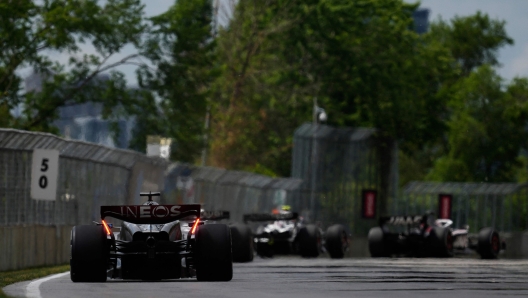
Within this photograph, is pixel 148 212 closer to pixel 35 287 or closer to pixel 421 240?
pixel 35 287

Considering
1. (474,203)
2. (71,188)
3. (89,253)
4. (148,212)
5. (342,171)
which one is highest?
(342,171)

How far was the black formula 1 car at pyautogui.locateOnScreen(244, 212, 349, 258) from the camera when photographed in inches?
1423

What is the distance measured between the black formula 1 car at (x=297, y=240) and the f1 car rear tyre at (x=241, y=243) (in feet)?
13.6

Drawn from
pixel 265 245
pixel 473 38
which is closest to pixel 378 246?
pixel 265 245

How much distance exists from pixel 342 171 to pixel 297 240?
88.8ft

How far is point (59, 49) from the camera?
49.1 m

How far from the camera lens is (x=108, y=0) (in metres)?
51.5

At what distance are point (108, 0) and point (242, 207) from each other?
839 centimetres

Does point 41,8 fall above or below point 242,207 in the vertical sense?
above

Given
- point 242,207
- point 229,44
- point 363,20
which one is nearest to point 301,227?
point 242,207

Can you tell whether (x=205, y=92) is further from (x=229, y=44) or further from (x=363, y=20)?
(x=229, y=44)

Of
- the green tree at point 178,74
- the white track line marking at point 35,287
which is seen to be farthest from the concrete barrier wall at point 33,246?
the green tree at point 178,74

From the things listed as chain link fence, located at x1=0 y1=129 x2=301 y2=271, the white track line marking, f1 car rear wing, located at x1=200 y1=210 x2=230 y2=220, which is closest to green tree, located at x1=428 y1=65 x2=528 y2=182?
chain link fence, located at x1=0 y1=129 x2=301 y2=271

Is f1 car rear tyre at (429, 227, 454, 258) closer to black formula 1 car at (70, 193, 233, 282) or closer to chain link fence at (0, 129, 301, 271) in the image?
chain link fence at (0, 129, 301, 271)
